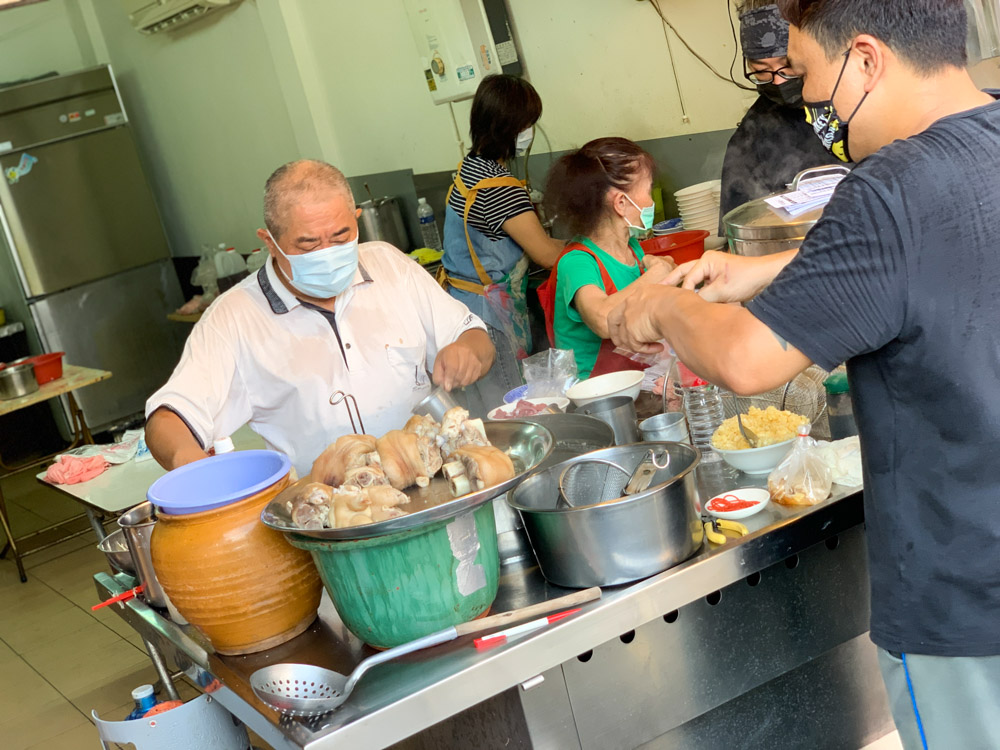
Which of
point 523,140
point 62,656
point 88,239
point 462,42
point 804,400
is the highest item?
point 462,42

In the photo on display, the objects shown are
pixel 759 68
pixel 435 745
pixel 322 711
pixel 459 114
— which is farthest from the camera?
pixel 459 114

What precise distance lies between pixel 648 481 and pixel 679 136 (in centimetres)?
290

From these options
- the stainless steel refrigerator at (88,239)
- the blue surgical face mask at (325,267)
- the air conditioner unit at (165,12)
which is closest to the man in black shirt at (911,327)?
the blue surgical face mask at (325,267)

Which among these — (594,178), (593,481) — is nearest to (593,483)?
(593,481)

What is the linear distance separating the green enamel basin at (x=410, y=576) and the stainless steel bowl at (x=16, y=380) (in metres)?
4.48

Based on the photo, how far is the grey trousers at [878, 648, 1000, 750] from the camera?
140 cm

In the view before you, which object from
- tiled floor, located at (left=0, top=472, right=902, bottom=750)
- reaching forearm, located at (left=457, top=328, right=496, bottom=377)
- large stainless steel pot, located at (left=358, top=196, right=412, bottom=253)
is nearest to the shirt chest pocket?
reaching forearm, located at (left=457, top=328, right=496, bottom=377)

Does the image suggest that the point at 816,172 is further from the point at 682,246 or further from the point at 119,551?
the point at 119,551

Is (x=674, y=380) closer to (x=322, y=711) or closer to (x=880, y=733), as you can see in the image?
(x=880, y=733)

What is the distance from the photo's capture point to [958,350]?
128cm

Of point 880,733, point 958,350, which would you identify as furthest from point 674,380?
point 958,350

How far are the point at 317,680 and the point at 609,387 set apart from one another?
1.07 metres

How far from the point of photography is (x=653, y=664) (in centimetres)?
176

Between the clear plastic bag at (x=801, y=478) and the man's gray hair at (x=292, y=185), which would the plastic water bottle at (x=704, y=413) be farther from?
the man's gray hair at (x=292, y=185)
